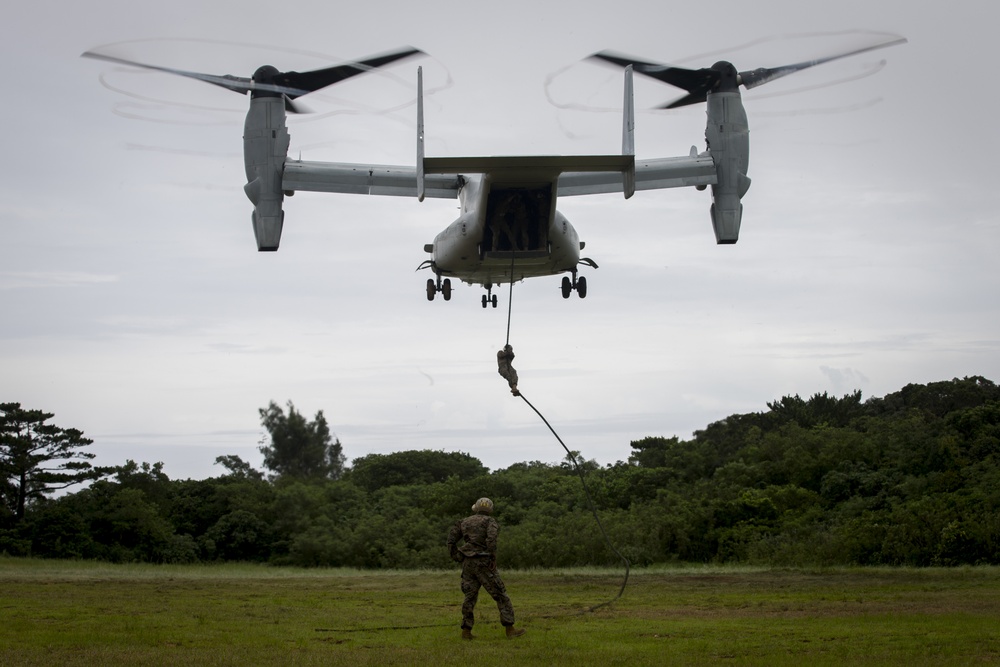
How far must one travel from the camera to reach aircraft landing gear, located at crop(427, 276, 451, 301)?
26.3m

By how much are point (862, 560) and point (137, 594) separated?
698 inches

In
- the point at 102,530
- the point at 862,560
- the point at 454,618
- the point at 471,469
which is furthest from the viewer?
the point at 471,469

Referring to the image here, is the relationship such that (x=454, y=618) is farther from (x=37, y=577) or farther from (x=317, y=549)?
(x=317, y=549)

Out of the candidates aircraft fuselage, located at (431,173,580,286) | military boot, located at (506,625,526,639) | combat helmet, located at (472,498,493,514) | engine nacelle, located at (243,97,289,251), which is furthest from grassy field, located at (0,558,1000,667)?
engine nacelle, located at (243,97,289,251)

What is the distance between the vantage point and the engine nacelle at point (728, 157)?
23.3m

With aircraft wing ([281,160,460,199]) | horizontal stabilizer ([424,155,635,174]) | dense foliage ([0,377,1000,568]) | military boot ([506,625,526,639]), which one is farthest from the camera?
dense foliage ([0,377,1000,568])

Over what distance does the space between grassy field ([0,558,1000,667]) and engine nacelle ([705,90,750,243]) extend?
7.77m

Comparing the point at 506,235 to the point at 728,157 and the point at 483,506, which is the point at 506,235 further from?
the point at 483,506

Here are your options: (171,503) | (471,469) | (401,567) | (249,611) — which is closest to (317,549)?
(401,567)

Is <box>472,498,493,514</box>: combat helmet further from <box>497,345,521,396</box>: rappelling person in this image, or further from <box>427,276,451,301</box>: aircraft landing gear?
<box>427,276,451,301</box>: aircraft landing gear

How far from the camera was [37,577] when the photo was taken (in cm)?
2445

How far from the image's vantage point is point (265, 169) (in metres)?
22.3

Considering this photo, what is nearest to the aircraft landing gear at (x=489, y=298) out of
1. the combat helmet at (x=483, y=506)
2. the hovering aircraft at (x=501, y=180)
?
the hovering aircraft at (x=501, y=180)

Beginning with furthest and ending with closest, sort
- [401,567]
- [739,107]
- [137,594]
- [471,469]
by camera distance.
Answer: [471,469] < [401,567] < [739,107] < [137,594]
